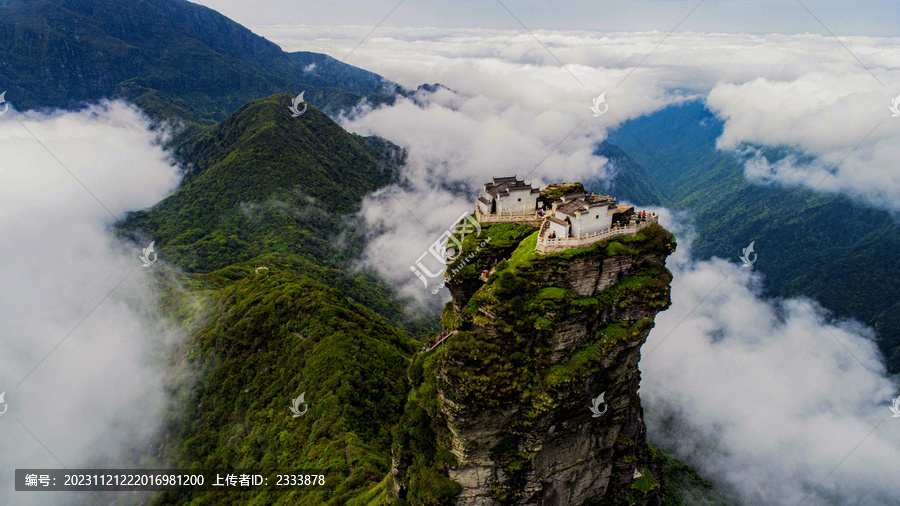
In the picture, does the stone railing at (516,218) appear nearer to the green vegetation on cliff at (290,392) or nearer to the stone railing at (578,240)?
the stone railing at (578,240)

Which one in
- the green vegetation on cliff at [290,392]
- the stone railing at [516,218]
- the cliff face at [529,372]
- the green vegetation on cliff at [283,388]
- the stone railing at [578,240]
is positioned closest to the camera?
the cliff face at [529,372]

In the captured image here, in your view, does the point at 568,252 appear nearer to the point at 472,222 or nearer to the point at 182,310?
the point at 472,222

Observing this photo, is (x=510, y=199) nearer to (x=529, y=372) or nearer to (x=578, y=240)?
(x=578, y=240)

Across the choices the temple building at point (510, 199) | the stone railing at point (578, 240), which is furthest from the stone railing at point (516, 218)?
the stone railing at point (578, 240)

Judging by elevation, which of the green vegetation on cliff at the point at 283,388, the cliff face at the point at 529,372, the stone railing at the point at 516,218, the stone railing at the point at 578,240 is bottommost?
the green vegetation on cliff at the point at 283,388

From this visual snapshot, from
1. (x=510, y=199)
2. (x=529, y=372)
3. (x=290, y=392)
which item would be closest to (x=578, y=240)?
(x=510, y=199)
